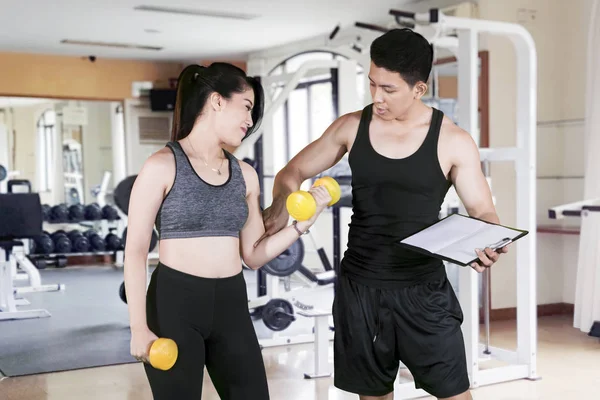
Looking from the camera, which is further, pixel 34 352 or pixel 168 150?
pixel 34 352

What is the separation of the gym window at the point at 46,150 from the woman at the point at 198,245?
7950 millimetres

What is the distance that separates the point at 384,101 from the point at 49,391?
249 cm

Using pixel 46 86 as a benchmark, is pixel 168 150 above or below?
below

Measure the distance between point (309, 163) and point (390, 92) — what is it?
0.33m

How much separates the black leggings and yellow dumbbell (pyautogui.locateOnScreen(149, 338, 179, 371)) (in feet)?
0.20

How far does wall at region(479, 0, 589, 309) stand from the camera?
5.17 metres

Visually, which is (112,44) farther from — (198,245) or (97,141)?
(198,245)

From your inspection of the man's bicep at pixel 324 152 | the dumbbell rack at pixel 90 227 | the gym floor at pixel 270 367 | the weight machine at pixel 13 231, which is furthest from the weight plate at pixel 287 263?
the dumbbell rack at pixel 90 227

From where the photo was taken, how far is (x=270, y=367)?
12.7 feet

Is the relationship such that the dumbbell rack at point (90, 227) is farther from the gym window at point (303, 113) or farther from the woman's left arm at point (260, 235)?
the woman's left arm at point (260, 235)

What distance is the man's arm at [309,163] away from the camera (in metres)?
1.87

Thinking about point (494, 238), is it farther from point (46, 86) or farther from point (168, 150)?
point (46, 86)

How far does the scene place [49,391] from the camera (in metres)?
3.47

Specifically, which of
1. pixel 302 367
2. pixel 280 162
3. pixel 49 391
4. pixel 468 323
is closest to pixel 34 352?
pixel 49 391
